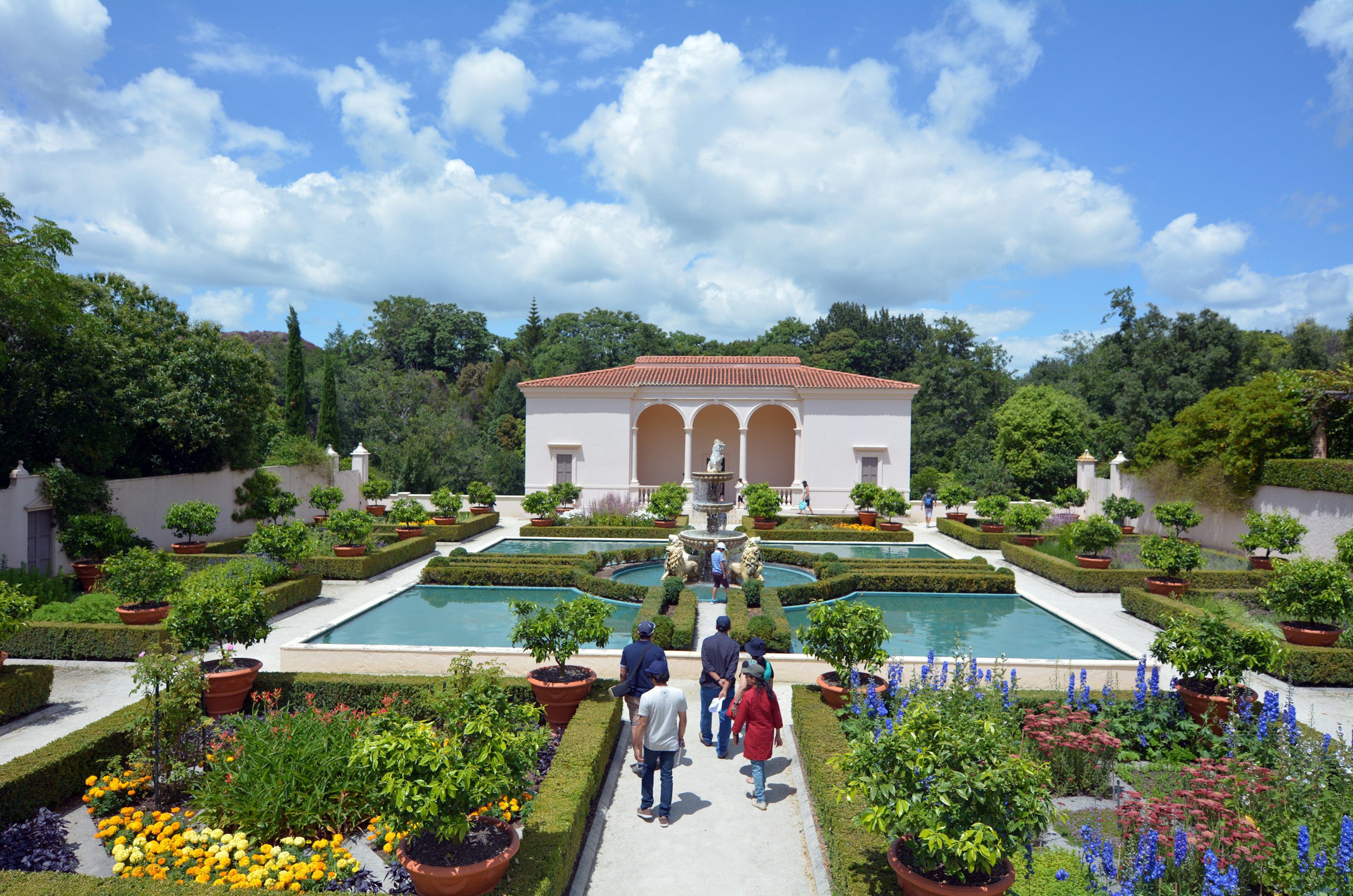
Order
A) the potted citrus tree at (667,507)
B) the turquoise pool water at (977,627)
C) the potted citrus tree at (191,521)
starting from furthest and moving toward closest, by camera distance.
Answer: the potted citrus tree at (667,507), the potted citrus tree at (191,521), the turquoise pool water at (977,627)

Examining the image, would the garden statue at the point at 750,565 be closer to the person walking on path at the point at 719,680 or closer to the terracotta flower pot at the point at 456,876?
the person walking on path at the point at 719,680

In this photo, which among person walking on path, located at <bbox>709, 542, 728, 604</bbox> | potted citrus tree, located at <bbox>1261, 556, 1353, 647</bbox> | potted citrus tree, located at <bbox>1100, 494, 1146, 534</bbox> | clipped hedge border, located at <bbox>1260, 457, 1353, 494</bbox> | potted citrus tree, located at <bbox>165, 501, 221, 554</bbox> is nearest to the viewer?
potted citrus tree, located at <bbox>1261, 556, 1353, 647</bbox>

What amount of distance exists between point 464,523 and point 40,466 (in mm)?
10938

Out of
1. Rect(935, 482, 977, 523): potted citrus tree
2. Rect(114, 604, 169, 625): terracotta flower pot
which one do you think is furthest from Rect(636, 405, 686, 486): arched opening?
Rect(114, 604, 169, 625): terracotta flower pot

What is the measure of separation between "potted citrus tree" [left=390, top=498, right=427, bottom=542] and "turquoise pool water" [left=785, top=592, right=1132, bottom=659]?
13.1 metres

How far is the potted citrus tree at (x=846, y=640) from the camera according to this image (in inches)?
311

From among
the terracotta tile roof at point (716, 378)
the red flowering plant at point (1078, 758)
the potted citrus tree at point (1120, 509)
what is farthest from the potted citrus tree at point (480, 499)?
the red flowering plant at point (1078, 758)

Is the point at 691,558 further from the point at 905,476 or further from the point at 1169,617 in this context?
the point at 905,476

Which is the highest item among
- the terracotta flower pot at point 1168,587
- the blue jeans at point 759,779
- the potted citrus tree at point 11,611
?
the potted citrus tree at point 11,611

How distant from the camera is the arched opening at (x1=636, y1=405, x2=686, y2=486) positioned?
1473 inches

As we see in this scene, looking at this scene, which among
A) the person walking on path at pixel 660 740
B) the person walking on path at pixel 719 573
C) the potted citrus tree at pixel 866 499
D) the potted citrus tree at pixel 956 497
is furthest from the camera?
the potted citrus tree at pixel 866 499

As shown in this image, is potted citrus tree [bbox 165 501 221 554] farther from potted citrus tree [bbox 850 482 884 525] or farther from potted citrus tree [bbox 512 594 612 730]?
potted citrus tree [bbox 850 482 884 525]

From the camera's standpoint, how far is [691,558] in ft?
54.7

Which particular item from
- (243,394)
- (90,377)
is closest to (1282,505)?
(243,394)
